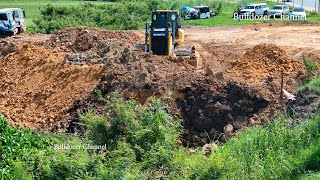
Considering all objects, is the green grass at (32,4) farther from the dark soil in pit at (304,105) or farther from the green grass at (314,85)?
the dark soil in pit at (304,105)

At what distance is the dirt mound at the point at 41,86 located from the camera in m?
18.8

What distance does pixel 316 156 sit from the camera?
11.7 meters

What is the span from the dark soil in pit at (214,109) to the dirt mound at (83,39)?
7.08 metres

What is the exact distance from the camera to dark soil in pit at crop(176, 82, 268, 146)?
16.3 m

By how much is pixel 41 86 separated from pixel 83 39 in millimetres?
3966

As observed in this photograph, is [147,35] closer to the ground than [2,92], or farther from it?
farther from it

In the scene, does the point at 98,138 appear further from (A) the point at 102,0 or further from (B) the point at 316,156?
(A) the point at 102,0

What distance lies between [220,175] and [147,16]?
106 feet

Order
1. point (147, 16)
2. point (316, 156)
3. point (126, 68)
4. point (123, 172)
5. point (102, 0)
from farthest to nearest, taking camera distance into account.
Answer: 1. point (102, 0)
2. point (147, 16)
3. point (126, 68)
4. point (316, 156)
5. point (123, 172)

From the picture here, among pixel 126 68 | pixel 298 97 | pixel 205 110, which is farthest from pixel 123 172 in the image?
pixel 126 68

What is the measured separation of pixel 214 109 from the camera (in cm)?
1666

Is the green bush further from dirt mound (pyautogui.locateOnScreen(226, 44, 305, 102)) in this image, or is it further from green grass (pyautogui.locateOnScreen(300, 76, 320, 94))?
green grass (pyautogui.locateOnScreen(300, 76, 320, 94))

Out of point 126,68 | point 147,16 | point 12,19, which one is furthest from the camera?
point 147,16

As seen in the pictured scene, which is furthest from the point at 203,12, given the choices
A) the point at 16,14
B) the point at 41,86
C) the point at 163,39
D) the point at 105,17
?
the point at 41,86
